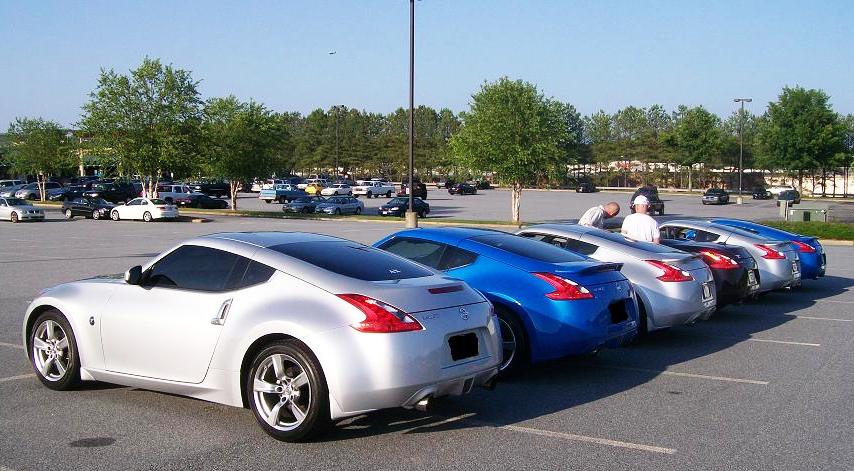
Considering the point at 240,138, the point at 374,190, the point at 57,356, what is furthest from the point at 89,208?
the point at 57,356

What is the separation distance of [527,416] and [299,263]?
86.7 inches

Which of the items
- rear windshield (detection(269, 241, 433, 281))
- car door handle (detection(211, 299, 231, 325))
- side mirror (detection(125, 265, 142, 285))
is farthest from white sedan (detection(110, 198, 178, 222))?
car door handle (detection(211, 299, 231, 325))

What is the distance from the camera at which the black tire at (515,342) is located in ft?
26.6

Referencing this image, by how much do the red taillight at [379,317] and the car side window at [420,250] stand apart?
3.13 meters

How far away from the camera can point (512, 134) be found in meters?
43.9

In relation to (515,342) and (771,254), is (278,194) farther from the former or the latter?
(515,342)

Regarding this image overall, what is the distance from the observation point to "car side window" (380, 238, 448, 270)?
9102 millimetres

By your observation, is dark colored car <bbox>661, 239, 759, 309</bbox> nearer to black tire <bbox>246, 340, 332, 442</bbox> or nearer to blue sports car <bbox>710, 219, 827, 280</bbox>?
blue sports car <bbox>710, 219, 827, 280</bbox>

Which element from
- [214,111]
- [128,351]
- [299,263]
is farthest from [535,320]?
[214,111]

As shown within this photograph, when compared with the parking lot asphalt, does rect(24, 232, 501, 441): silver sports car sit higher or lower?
higher

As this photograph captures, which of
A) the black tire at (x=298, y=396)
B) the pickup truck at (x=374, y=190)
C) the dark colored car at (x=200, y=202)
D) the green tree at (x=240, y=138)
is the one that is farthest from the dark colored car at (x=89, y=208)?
the black tire at (x=298, y=396)

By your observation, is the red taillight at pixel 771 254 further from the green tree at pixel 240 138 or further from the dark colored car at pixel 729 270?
the green tree at pixel 240 138

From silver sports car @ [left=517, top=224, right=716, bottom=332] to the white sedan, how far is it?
38.6 m

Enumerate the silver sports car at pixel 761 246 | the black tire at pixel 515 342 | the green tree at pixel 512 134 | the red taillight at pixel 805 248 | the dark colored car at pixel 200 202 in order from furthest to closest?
the dark colored car at pixel 200 202 < the green tree at pixel 512 134 < the red taillight at pixel 805 248 < the silver sports car at pixel 761 246 < the black tire at pixel 515 342
